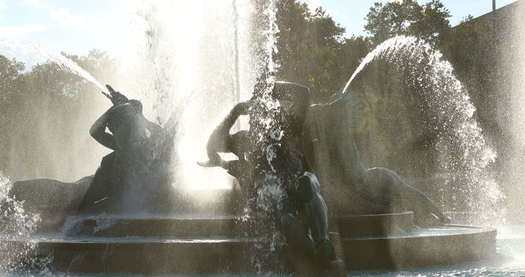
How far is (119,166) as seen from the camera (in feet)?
38.8

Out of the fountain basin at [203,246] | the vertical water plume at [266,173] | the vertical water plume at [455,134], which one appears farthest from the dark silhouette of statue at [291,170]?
the vertical water plume at [455,134]

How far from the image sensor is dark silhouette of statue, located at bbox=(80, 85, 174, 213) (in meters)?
11.3

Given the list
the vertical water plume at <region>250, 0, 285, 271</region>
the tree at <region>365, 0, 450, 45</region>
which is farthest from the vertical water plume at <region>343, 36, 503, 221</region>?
the vertical water plume at <region>250, 0, 285, 271</region>

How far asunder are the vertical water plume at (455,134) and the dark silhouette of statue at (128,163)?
33.2 feet

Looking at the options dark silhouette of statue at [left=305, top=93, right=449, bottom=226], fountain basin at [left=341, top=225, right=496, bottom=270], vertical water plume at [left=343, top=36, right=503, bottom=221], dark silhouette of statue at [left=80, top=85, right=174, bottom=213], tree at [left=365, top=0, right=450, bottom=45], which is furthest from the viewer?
→ tree at [left=365, top=0, right=450, bottom=45]

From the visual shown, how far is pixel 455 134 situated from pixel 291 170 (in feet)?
92.4

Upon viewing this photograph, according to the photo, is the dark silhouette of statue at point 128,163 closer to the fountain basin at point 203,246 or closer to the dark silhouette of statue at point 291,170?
the fountain basin at point 203,246

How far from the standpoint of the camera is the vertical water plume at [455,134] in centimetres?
2589

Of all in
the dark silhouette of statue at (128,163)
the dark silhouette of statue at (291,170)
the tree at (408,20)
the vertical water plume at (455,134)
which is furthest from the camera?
the tree at (408,20)

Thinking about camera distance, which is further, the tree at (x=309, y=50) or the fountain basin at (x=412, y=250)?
the tree at (x=309, y=50)

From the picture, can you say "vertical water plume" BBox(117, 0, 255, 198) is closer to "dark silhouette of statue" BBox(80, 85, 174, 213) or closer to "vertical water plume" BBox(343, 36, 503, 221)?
"dark silhouette of statue" BBox(80, 85, 174, 213)

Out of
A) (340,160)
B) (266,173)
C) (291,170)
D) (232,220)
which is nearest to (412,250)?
(340,160)

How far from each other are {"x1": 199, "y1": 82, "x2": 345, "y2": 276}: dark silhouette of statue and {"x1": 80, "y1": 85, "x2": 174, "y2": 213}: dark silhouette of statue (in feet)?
3.90

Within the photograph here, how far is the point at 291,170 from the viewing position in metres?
9.38
